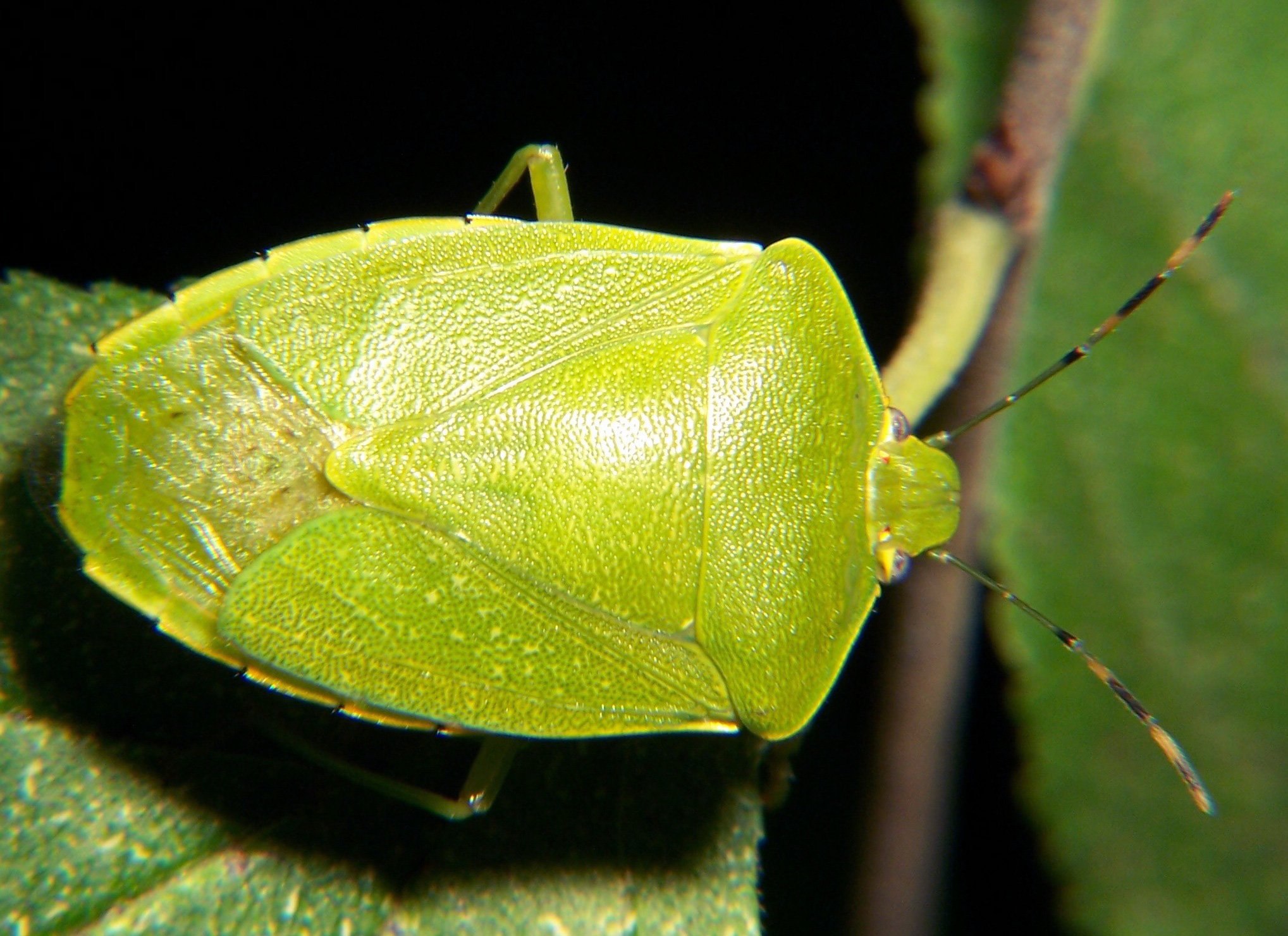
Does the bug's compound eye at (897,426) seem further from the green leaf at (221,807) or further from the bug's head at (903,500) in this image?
Result: the green leaf at (221,807)

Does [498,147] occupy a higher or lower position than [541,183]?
lower

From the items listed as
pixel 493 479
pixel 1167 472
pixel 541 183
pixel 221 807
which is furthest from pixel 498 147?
pixel 1167 472

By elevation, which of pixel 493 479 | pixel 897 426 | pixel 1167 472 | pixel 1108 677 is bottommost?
pixel 1108 677

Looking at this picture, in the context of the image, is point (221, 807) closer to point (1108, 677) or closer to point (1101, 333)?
point (1108, 677)

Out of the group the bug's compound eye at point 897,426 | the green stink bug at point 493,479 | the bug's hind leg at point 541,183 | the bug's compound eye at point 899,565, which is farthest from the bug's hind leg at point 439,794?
the bug's hind leg at point 541,183

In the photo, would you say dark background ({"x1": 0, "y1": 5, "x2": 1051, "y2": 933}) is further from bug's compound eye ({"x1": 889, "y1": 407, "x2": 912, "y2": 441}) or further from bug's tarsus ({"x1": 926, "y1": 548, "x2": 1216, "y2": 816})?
bug's compound eye ({"x1": 889, "y1": 407, "x2": 912, "y2": 441})

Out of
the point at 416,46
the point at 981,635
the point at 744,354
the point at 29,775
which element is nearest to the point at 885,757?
the point at 981,635

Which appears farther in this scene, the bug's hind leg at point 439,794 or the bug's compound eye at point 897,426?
the bug's compound eye at point 897,426
